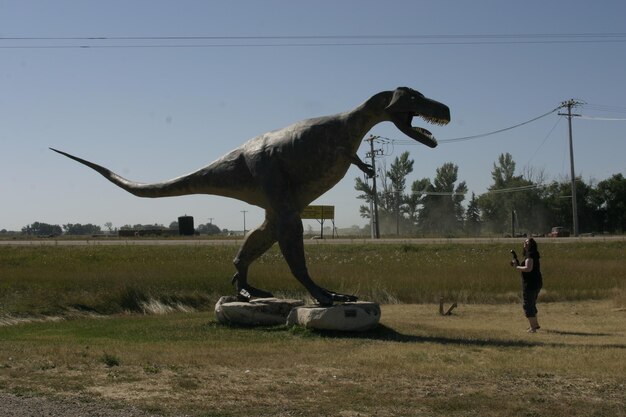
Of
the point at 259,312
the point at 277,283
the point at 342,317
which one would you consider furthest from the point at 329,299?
the point at 277,283

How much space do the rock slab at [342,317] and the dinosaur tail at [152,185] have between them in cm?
324

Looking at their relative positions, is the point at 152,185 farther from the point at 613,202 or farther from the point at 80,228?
the point at 80,228

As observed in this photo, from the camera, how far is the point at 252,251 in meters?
14.2

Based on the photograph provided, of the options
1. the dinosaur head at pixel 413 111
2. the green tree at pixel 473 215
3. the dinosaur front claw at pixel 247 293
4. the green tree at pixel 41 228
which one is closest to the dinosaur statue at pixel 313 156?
the dinosaur head at pixel 413 111

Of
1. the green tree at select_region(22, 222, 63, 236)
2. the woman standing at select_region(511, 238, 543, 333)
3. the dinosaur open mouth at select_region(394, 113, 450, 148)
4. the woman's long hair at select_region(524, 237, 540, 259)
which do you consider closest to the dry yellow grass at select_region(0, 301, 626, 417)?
the woman standing at select_region(511, 238, 543, 333)

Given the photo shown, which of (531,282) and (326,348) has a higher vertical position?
(531,282)

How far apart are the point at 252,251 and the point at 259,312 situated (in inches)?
55.4

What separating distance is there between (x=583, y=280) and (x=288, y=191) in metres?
10.3

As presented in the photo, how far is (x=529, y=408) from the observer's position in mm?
7117

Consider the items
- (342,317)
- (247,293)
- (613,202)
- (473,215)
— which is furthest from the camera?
(473,215)

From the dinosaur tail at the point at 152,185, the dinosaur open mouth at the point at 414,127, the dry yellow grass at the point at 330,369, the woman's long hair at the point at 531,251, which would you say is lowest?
the dry yellow grass at the point at 330,369

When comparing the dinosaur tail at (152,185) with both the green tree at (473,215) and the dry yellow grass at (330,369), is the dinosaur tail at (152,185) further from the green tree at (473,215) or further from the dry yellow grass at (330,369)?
the green tree at (473,215)

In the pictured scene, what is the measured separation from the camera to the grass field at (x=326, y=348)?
7438 mm

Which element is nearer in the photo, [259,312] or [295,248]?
[295,248]
